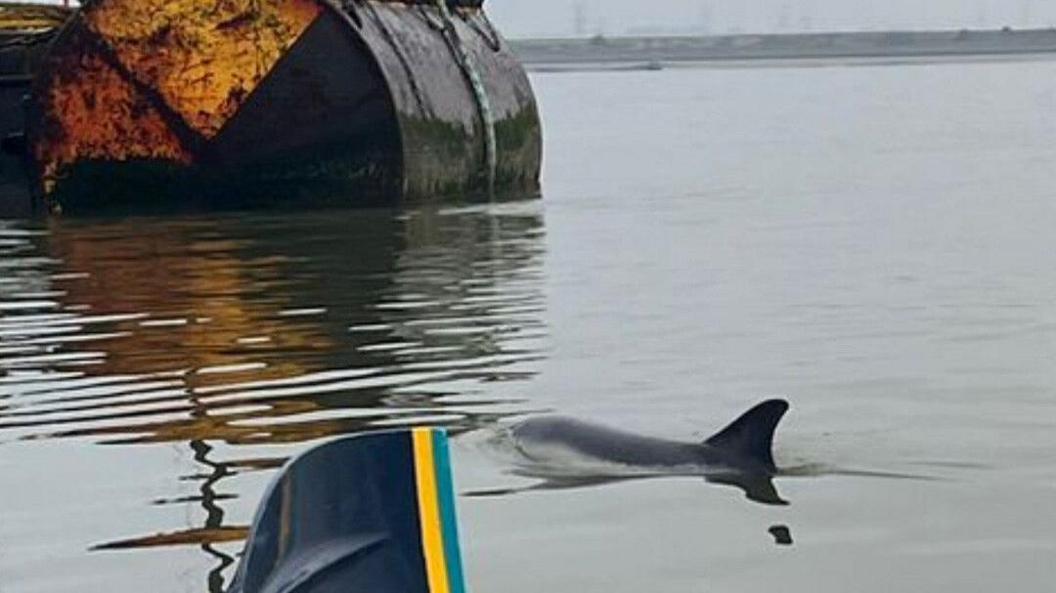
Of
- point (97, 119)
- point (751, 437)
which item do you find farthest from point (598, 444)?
point (97, 119)

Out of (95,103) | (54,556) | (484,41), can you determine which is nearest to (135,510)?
(54,556)

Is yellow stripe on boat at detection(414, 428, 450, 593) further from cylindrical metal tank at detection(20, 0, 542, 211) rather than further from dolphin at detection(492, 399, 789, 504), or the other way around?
cylindrical metal tank at detection(20, 0, 542, 211)

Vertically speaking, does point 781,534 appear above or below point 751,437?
below

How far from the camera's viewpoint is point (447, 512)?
457 cm

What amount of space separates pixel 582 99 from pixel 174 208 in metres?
64.0

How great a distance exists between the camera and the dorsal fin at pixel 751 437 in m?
8.24

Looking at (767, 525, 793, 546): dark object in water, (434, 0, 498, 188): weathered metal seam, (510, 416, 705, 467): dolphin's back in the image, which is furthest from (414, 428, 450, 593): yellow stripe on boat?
(434, 0, 498, 188): weathered metal seam

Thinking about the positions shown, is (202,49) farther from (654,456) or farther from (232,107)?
(654,456)

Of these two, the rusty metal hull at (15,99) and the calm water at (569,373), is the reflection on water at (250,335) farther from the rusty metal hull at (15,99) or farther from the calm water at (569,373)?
the rusty metal hull at (15,99)

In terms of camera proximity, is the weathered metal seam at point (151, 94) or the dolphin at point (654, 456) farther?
the weathered metal seam at point (151, 94)

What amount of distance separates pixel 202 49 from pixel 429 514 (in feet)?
60.7

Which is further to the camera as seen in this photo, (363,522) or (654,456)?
(654,456)

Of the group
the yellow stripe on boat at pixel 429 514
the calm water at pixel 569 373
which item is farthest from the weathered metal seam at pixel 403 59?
the yellow stripe on boat at pixel 429 514

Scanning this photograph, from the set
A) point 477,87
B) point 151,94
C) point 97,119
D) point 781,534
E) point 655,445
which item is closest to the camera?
point 781,534
